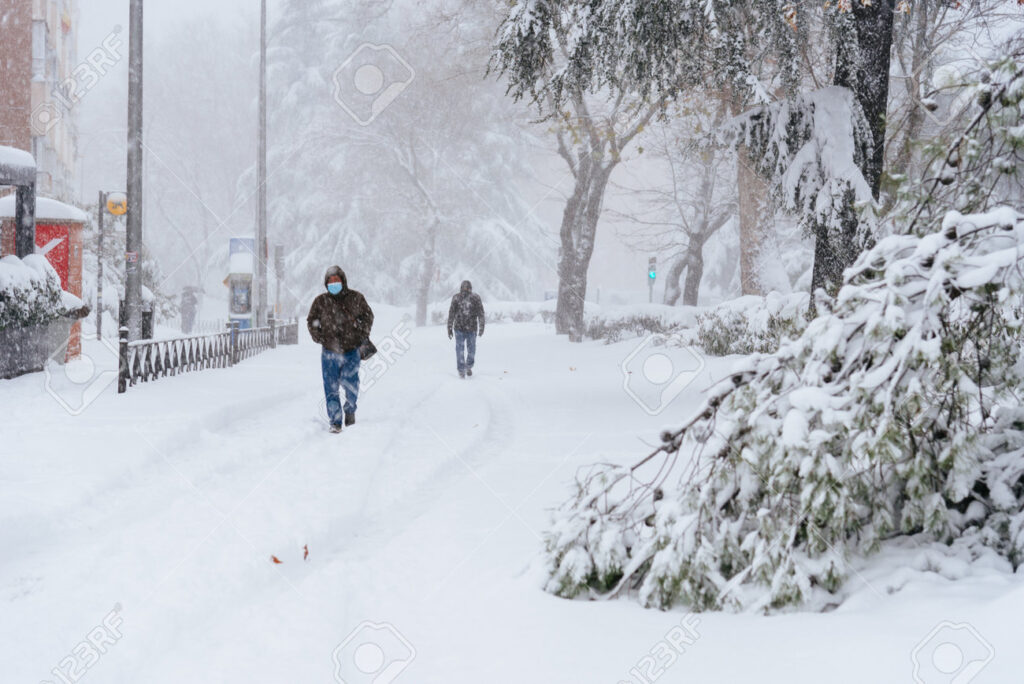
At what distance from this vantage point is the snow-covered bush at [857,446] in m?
3.96

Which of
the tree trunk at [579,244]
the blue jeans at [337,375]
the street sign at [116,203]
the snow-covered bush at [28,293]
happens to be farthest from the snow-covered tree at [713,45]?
the tree trunk at [579,244]

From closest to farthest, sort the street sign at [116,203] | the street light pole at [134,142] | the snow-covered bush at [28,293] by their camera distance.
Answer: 1. the snow-covered bush at [28,293]
2. the street light pole at [134,142]
3. the street sign at [116,203]

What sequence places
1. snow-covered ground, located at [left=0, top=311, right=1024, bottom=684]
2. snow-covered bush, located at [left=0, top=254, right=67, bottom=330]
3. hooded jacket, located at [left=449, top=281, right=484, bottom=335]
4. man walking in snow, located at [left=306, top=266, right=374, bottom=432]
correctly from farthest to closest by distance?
hooded jacket, located at [left=449, top=281, right=484, bottom=335] → snow-covered bush, located at [left=0, top=254, right=67, bottom=330] → man walking in snow, located at [left=306, top=266, right=374, bottom=432] → snow-covered ground, located at [left=0, top=311, right=1024, bottom=684]

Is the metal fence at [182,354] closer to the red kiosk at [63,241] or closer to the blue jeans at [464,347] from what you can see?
the red kiosk at [63,241]

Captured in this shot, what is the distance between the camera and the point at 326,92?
4741cm

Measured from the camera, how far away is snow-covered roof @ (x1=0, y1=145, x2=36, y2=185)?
1474cm

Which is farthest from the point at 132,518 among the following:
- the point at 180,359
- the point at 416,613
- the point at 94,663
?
the point at 180,359

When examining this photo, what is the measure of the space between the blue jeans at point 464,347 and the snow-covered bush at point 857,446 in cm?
1175

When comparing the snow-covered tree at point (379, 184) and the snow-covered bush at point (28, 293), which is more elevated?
the snow-covered tree at point (379, 184)

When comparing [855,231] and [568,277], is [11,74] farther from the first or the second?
[855,231]

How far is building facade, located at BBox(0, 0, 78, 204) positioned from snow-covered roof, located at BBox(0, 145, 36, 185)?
3376mm

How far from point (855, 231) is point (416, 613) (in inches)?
262

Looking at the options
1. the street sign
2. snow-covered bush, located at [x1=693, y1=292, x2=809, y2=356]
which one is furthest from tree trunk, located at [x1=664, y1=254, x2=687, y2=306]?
the street sign

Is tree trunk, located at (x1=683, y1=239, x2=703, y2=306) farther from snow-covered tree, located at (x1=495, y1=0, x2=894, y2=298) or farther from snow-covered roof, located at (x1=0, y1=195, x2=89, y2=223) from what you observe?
snow-covered tree, located at (x1=495, y1=0, x2=894, y2=298)
